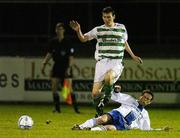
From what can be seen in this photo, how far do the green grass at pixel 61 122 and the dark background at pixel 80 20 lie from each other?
5.37m

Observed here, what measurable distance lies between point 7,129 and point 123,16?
1548 centimetres

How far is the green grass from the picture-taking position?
522 inches

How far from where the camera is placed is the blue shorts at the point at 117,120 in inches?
552

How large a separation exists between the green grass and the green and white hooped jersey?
68.0 inches

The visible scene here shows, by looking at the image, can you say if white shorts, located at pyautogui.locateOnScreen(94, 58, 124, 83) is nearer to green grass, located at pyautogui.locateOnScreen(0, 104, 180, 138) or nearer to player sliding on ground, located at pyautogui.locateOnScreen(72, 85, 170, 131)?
player sliding on ground, located at pyautogui.locateOnScreen(72, 85, 170, 131)

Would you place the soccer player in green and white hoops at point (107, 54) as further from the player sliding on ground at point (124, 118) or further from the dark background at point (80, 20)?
the dark background at point (80, 20)

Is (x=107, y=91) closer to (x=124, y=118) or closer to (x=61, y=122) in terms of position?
(x=124, y=118)

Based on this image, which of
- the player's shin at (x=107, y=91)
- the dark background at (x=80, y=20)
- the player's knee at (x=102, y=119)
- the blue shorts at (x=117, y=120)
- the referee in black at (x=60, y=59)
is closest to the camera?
the player's knee at (x=102, y=119)

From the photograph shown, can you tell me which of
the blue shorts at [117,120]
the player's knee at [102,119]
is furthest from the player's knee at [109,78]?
the player's knee at [102,119]

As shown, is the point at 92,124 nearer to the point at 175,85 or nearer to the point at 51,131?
the point at 51,131

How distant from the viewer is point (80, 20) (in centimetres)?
2922

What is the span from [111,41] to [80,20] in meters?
14.0

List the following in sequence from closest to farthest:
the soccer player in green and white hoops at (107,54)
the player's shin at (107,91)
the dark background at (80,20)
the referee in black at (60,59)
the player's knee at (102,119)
Answer: the player's knee at (102,119), the player's shin at (107,91), the soccer player in green and white hoops at (107,54), the referee in black at (60,59), the dark background at (80,20)

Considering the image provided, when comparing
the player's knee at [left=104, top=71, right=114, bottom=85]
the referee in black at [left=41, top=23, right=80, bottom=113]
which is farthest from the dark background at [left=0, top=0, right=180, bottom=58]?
the player's knee at [left=104, top=71, right=114, bottom=85]
